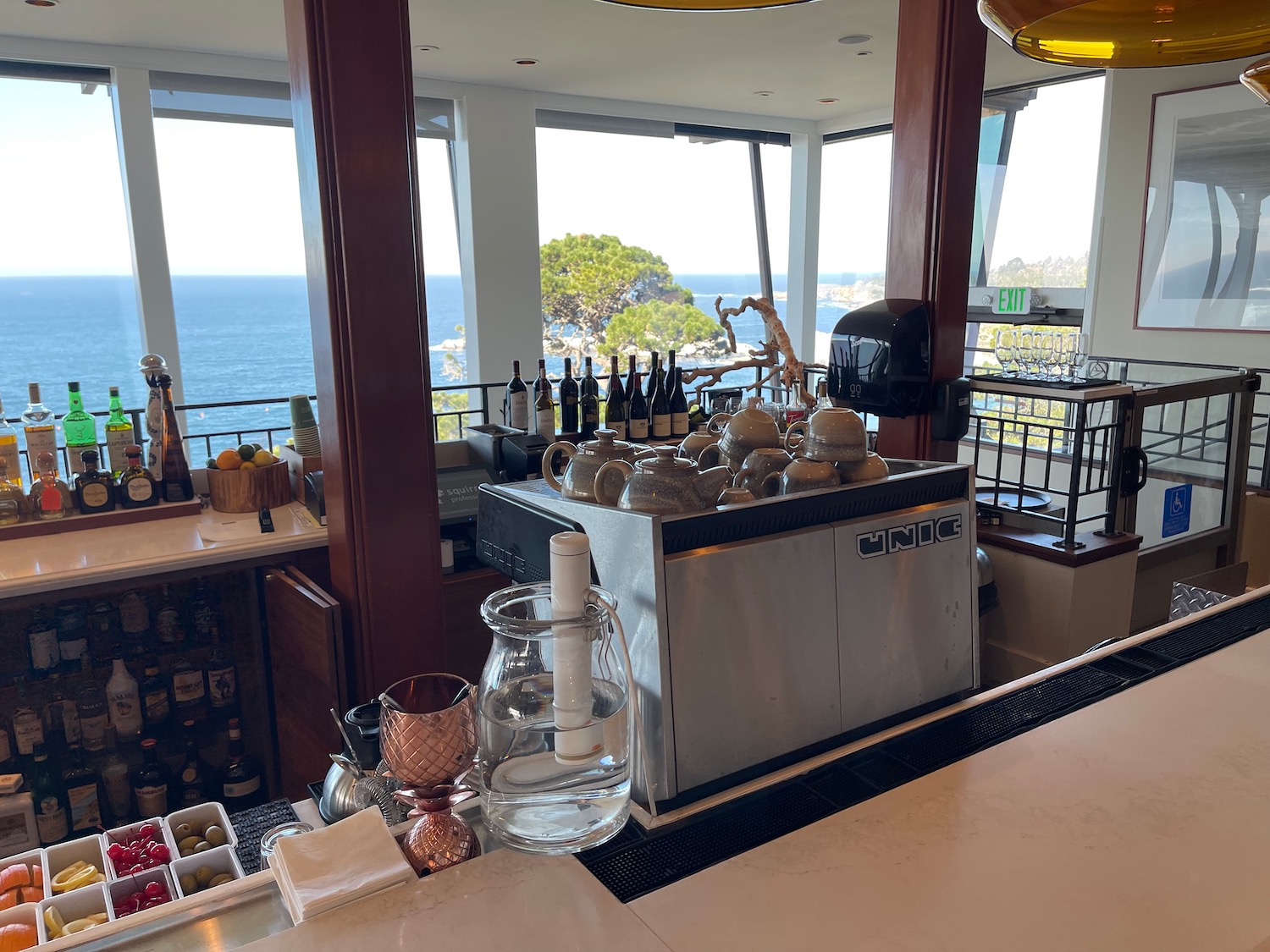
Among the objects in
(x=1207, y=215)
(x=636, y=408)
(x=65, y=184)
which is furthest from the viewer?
(x=65, y=184)

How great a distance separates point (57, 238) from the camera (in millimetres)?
7879

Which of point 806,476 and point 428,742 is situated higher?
point 806,476

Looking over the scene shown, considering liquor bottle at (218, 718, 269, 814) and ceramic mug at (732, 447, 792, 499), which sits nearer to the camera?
ceramic mug at (732, 447, 792, 499)

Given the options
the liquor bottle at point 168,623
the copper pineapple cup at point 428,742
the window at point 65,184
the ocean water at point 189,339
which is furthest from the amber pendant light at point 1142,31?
the ocean water at point 189,339

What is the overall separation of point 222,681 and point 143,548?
1.55ft

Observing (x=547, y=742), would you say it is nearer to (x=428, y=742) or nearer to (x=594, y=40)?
(x=428, y=742)

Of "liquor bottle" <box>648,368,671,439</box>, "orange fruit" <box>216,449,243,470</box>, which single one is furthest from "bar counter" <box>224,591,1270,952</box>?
"liquor bottle" <box>648,368,671,439</box>

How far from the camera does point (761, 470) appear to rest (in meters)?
1.21

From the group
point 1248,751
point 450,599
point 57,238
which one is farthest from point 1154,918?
point 57,238

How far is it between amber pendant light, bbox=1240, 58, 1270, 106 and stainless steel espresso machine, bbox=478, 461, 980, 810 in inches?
28.5

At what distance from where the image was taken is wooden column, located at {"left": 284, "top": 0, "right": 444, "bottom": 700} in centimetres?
204

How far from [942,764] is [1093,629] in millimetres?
2056

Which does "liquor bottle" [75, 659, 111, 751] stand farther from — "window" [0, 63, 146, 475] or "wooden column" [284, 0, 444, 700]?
"window" [0, 63, 146, 475]

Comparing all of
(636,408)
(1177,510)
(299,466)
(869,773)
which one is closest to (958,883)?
(869,773)
